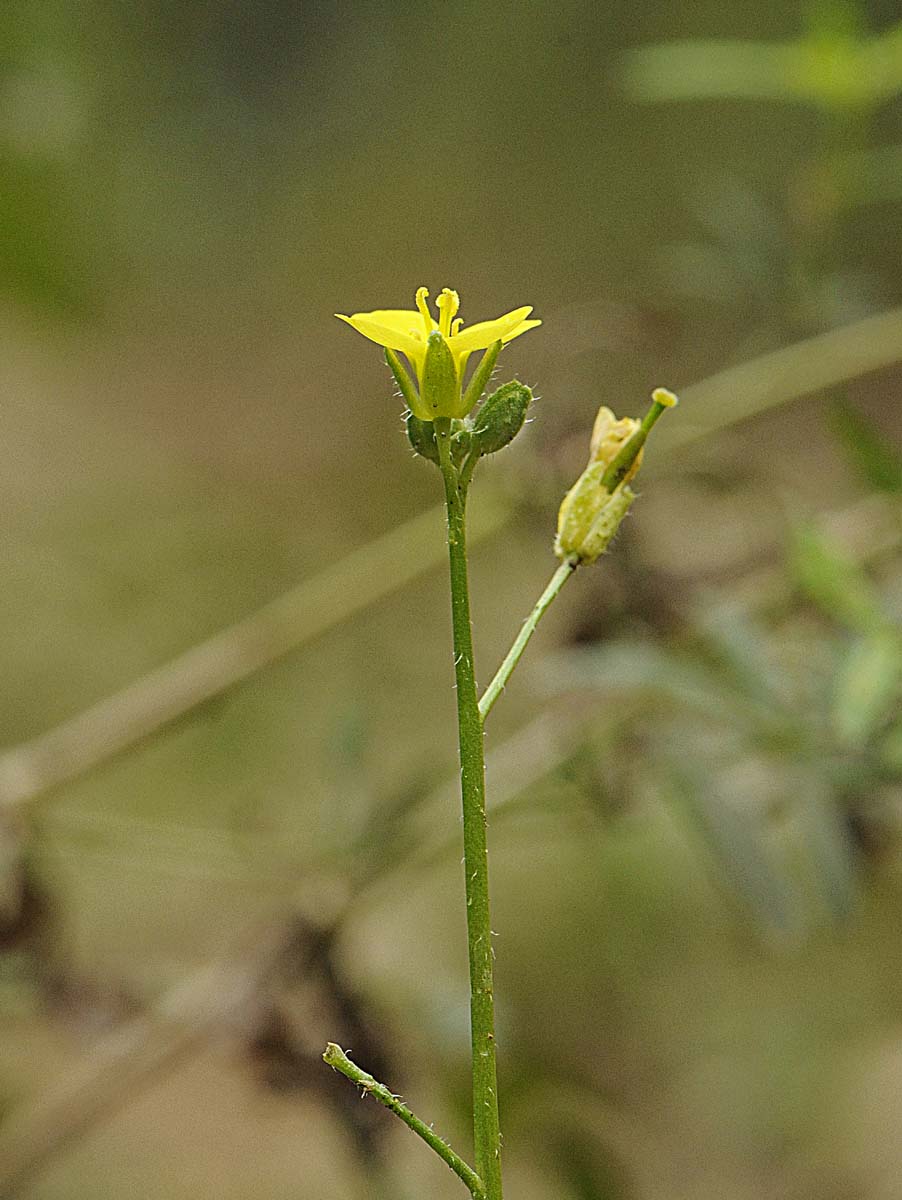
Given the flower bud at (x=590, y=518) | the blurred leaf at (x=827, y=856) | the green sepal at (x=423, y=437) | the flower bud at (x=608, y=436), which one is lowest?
the blurred leaf at (x=827, y=856)

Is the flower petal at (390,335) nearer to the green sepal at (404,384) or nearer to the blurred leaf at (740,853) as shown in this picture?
the green sepal at (404,384)

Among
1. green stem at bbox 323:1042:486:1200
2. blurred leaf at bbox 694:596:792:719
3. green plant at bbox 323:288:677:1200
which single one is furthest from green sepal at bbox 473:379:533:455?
blurred leaf at bbox 694:596:792:719

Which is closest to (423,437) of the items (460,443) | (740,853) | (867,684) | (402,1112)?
(460,443)

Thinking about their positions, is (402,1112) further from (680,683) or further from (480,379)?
(680,683)

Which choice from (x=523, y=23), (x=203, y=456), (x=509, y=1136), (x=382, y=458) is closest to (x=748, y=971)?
(x=509, y=1136)

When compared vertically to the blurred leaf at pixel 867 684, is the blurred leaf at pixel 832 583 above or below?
above

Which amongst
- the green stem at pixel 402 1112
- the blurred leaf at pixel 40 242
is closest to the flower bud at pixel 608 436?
the green stem at pixel 402 1112

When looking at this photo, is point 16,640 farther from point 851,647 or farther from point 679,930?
point 851,647
